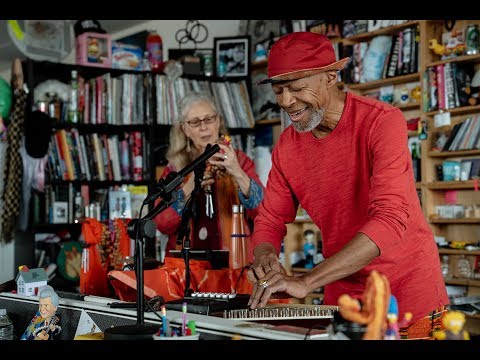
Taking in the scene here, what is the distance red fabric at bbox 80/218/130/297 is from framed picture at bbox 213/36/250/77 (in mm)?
3056

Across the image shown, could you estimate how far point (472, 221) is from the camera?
4277mm

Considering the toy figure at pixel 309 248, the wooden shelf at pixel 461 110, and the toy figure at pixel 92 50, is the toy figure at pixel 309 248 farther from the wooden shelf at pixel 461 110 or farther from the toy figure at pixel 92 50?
the toy figure at pixel 92 50

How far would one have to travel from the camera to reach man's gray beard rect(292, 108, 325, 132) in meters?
1.86

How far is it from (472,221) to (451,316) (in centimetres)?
336

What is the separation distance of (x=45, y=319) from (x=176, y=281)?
455mm

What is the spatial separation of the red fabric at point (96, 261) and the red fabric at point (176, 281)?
367mm

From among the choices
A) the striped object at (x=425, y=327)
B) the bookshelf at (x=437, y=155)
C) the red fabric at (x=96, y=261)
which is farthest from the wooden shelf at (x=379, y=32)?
the striped object at (x=425, y=327)

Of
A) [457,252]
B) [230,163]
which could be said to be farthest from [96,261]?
[457,252]

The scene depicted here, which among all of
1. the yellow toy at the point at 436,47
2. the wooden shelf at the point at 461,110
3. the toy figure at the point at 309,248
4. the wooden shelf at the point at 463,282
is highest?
the yellow toy at the point at 436,47

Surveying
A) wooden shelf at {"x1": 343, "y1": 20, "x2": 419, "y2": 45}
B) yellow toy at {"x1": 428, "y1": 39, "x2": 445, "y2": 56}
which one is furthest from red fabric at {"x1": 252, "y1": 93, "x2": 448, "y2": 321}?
wooden shelf at {"x1": 343, "y1": 20, "x2": 419, "y2": 45}

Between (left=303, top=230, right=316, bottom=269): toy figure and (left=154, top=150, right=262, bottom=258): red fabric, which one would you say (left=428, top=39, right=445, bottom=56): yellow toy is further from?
(left=154, top=150, right=262, bottom=258): red fabric

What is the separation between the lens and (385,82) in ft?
15.6

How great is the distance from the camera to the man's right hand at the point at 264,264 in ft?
5.98
